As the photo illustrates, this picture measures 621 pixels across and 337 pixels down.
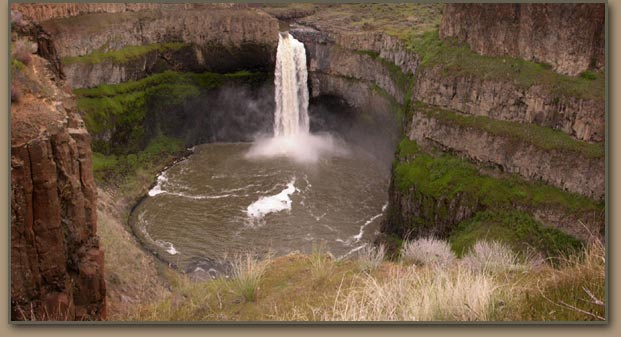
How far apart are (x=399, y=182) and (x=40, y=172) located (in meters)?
21.1

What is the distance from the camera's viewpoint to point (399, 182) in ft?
103

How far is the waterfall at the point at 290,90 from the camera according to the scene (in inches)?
1781

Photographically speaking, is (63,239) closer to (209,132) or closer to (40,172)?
(40,172)

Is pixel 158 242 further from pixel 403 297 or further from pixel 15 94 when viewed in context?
pixel 403 297

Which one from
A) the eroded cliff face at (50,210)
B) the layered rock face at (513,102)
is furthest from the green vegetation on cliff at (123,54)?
the eroded cliff face at (50,210)

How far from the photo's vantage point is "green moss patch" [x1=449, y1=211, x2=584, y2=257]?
2494 cm

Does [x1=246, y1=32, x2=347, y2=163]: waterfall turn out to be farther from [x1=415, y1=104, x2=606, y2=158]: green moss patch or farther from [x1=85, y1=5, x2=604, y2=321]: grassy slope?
[x1=85, y1=5, x2=604, y2=321]: grassy slope

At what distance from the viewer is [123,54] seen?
40844 millimetres

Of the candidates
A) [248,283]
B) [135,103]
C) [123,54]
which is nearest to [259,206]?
[135,103]

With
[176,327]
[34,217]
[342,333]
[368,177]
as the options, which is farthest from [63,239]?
[368,177]

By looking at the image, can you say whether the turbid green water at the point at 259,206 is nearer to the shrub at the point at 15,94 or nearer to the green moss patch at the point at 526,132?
the green moss patch at the point at 526,132

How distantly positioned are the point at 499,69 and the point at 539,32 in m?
2.47

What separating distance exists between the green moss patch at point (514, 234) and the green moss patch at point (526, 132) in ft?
9.79

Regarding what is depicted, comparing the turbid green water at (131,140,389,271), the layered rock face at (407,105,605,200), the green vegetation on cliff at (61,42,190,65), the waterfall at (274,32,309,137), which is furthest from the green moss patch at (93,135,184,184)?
the layered rock face at (407,105,605,200)
